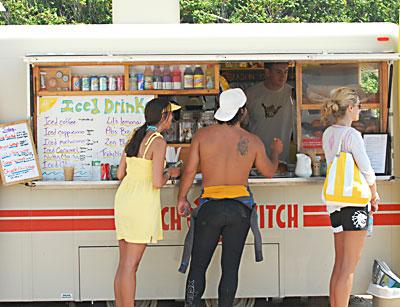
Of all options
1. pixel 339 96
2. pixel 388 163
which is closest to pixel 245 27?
pixel 339 96

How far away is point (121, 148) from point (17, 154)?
79cm

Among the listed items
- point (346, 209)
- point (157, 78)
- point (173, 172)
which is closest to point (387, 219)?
point (346, 209)

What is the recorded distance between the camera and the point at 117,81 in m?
5.72

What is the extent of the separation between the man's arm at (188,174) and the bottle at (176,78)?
658mm

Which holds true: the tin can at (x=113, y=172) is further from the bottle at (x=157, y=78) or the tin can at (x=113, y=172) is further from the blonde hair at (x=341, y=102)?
the blonde hair at (x=341, y=102)

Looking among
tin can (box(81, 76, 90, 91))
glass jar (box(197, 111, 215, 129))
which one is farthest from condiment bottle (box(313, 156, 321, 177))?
tin can (box(81, 76, 90, 91))

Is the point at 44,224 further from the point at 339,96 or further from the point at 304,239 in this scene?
A: the point at 339,96

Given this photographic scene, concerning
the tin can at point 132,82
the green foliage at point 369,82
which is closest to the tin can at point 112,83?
the tin can at point 132,82

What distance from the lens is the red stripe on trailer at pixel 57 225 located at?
559 centimetres

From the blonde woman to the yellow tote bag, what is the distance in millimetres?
37

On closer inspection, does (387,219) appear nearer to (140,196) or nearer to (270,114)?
(270,114)

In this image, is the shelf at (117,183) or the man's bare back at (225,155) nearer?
the man's bare back at (225,155)

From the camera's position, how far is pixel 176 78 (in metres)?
5.75

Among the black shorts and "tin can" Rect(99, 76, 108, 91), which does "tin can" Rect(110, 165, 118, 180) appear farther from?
the black shorts
